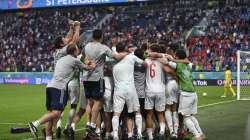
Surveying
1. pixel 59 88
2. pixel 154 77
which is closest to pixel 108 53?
pixel 154 77

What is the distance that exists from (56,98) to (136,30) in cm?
3732

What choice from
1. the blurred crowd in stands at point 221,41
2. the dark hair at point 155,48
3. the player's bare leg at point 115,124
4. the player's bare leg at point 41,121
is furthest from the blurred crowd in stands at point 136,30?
the player's bare leg at point 41,121

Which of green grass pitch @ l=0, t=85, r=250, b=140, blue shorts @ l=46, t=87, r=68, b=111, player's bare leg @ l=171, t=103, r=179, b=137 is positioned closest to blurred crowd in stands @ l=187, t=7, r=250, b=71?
green grass pitch @ l=0, t=85, r=250, b=140

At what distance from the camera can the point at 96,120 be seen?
36.0 ft

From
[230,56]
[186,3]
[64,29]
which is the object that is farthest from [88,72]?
[64,29]

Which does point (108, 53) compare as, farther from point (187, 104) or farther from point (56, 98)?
point (187, 104)

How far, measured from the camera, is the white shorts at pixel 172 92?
11.4m

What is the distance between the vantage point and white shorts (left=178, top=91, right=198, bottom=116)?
10.6 m

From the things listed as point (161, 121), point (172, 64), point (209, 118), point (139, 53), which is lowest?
point (209, 118)

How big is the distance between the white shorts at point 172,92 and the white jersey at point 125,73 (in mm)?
1027

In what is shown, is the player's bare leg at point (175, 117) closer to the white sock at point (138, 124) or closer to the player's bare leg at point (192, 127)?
the player's bare leg at point (192, 127)

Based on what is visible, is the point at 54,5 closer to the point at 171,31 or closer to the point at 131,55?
the point at 171,31

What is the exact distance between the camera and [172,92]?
11352 mm

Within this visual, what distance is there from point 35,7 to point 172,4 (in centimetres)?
1362
